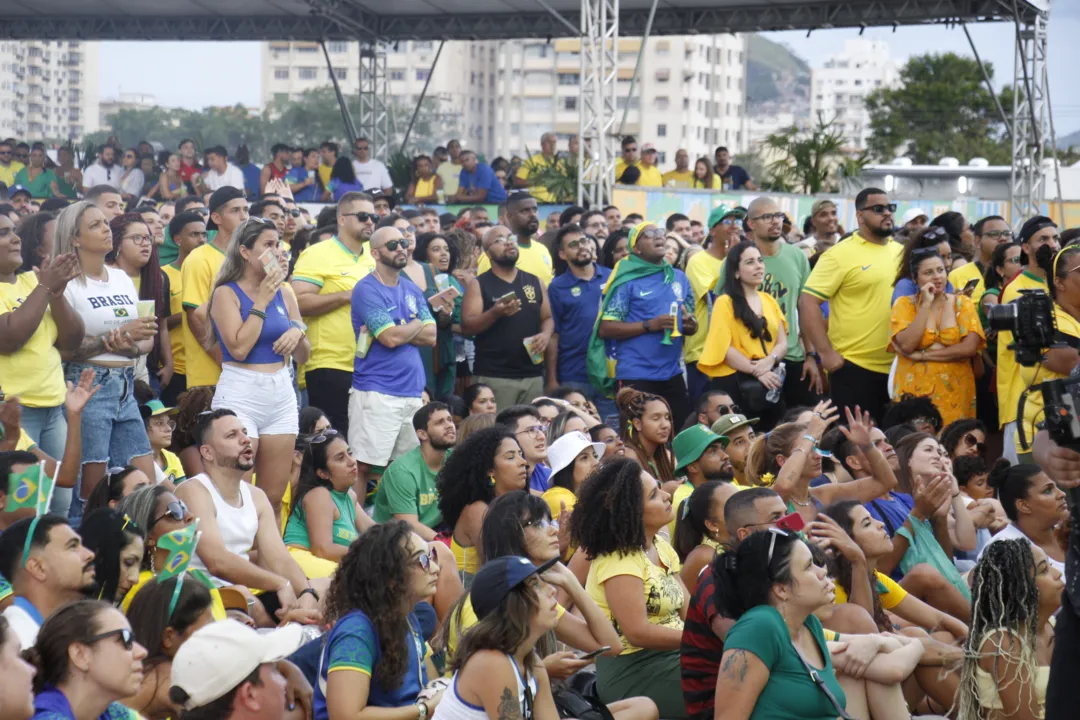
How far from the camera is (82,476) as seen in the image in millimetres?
6672

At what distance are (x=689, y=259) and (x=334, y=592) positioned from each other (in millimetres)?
5544

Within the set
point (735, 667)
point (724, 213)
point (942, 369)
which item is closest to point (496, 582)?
point (735, 667)

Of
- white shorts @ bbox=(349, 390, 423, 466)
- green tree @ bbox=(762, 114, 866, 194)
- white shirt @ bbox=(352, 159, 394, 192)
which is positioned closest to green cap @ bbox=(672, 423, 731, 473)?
white shorts @ bbox=(349, 390, 423, 466)

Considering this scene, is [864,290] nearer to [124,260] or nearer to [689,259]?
[689,259]

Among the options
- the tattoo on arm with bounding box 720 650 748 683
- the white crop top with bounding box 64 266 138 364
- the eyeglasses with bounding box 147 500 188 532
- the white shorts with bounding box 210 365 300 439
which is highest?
the white crop top with bounding box 64 266 138 364

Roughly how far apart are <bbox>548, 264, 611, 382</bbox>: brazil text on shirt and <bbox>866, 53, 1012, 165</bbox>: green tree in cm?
4410

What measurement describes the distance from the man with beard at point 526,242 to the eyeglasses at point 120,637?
646cm

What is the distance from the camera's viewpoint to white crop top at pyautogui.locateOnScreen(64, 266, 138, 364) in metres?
6.87

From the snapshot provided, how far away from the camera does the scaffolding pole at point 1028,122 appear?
61.0 feet

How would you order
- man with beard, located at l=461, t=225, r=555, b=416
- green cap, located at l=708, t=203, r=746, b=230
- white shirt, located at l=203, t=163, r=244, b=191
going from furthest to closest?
1. white shirt, located at l=203, t=163, r=244, b=191
2. green cap, located at l=708, t=203, r=746, b=230
3. man with beard, located at l=461, t=225, r=555, b=416

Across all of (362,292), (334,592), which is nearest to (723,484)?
(334,592)

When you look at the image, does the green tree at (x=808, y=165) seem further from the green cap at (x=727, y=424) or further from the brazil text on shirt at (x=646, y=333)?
the green cap at (x=727, y=424)

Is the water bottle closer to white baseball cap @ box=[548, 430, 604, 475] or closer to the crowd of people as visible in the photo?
the crowd of people

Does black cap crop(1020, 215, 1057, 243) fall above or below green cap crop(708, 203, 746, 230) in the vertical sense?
below
